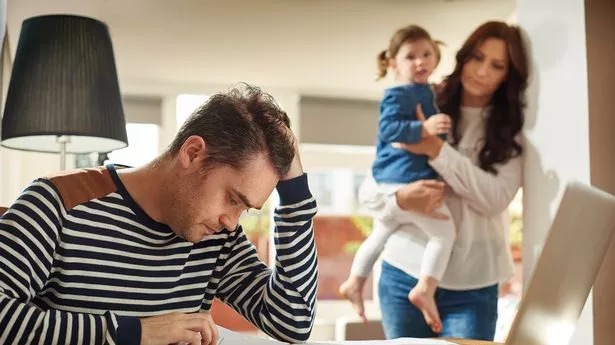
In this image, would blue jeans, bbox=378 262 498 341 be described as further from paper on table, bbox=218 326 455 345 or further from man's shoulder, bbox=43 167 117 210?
man's shoulder, bbox=43 167 117 210

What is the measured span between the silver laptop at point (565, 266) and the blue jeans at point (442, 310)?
1.28 metres

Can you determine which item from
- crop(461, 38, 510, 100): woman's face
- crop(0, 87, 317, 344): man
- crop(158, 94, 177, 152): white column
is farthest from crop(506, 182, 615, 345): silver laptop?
crop(158, 94, 177, 152): white column

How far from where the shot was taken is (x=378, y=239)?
7.82 ft

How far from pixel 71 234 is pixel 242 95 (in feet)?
1.02

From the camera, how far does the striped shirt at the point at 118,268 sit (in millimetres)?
892

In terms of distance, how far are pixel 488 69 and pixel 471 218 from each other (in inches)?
18.1

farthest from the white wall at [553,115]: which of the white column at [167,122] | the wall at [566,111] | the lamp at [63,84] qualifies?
the white column at [167,122]

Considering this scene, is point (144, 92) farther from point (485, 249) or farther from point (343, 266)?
point (485, 249)

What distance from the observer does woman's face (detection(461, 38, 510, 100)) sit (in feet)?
7.45

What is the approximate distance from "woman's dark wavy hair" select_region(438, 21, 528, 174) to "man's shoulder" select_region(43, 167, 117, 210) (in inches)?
56.4

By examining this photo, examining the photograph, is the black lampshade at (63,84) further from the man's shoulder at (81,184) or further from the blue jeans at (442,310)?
the man's shoulder at (81,184)

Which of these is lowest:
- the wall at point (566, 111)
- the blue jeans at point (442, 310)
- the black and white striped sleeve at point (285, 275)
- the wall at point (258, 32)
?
the blue jeans at point (442, 310)

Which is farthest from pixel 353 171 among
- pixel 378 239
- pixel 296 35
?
pixel 378 239

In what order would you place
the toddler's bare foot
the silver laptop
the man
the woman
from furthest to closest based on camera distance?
the toddler's bare foot, the woman, the man, the silver laptop
